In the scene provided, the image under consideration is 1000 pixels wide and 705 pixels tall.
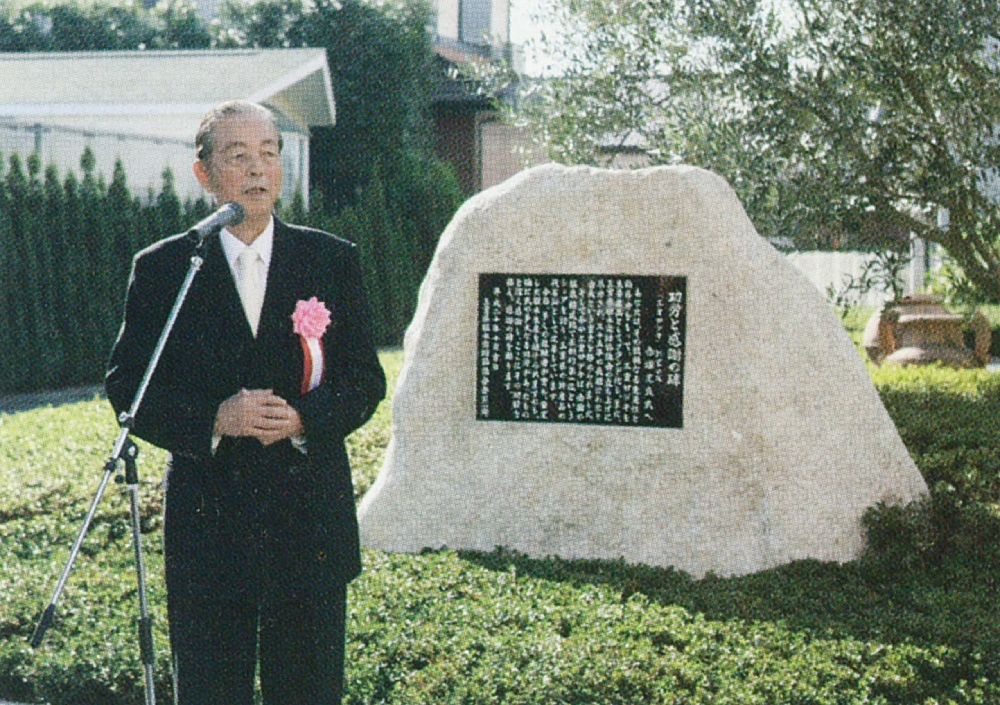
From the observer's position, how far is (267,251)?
119 inches

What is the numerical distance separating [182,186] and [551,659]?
1408 cm

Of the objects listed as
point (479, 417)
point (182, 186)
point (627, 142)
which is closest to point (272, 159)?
point (479, 417)

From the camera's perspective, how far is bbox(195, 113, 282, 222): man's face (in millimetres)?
2947

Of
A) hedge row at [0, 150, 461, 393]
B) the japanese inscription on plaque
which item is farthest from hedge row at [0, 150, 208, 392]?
the japanese inscription on plaque

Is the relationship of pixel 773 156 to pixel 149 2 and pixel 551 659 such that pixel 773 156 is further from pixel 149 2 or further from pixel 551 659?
pixel 149 2

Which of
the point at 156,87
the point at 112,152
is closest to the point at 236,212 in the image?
the point at 112,152

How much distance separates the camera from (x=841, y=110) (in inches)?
279

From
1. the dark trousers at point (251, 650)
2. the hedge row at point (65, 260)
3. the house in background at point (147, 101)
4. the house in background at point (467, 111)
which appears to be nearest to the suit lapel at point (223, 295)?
the dark trousers at point (251, 650)

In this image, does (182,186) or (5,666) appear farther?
(182,186)

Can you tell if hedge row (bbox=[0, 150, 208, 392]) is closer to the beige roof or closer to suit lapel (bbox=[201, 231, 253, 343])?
the beige roof

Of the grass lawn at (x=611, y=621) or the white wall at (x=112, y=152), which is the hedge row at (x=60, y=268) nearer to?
the white wall at (x=112, y=152)

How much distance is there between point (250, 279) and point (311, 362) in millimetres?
251

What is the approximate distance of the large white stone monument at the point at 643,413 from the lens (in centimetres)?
598

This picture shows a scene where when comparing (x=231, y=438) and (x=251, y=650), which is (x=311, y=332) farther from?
(x=251, y=650)
